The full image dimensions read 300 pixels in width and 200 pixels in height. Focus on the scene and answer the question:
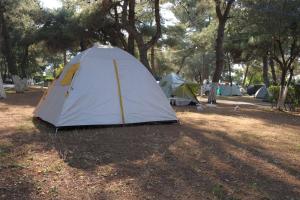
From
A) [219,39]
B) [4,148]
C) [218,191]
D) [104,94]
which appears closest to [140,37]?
[219,39]

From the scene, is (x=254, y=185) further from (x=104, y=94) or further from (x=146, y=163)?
(x=104, y=94)

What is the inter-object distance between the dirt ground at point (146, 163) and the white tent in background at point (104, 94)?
291 millimetres

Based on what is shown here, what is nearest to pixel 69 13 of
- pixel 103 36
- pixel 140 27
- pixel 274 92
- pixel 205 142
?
pixel 103 36

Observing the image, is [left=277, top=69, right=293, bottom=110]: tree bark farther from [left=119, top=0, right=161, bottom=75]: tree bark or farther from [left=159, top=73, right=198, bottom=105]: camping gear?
[left=119, top=0, right=161, bottom=75]: tree bark

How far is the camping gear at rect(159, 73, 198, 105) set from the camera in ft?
54.5

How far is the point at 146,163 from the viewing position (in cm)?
602

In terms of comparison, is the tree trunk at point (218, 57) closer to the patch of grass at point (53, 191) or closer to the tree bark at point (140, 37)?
the tree bark at point (140, 37)

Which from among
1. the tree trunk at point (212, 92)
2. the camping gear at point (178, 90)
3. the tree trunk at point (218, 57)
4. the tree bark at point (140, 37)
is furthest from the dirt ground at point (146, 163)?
the tree trunk at point (218, 57)

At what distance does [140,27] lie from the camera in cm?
2312

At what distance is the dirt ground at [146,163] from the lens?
4.82 meters

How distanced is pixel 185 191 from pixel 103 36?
20.5m

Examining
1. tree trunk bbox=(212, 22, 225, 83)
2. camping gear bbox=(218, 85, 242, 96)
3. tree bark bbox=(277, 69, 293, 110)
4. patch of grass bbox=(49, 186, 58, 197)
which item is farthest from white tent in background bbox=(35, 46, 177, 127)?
camping gear bbox=(218, 85, 242, 96)

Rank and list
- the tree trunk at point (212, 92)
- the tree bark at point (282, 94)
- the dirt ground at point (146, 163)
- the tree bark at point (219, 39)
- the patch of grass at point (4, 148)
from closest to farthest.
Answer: the dirt ground at point (146, 163), the patch of grass at point (4, 148), the tree bark at point (282, 94), the tree bark at point (219, 39), the tree trunk at point (212, 92)

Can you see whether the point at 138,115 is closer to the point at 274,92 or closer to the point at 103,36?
the point at 274,92
